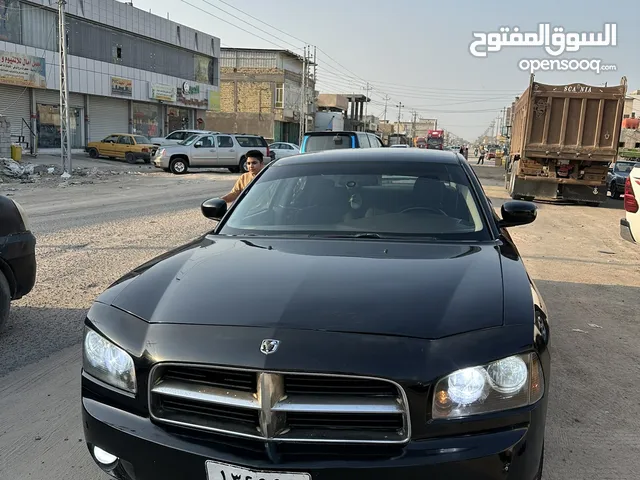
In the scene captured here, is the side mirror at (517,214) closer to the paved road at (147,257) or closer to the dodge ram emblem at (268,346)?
the paved road at (147,257)

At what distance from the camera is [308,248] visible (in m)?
3.00

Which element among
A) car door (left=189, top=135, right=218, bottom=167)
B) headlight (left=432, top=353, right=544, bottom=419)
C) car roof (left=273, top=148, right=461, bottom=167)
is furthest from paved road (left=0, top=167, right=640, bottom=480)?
car door (left=189, top=135, right=218, bottom=167)

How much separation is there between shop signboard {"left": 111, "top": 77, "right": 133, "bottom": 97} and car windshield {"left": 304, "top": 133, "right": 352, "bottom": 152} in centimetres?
2694

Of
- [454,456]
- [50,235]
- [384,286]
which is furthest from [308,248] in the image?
[50,235]

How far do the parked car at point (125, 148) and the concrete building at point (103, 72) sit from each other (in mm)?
3551

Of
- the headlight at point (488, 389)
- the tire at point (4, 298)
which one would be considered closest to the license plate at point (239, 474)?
the headlight at point (488, 389)

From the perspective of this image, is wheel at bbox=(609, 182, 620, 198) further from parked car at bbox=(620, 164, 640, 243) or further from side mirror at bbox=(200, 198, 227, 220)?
side mirror at bbox=(200, 198, 227, 220)

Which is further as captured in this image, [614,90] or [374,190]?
[614,90]

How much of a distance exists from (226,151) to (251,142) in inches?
63.7

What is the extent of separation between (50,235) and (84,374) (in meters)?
7.62

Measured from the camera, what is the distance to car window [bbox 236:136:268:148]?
1053 inches

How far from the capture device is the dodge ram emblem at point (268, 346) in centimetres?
200

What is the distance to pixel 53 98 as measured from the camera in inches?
1321

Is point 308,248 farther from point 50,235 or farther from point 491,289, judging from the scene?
point 50,235
